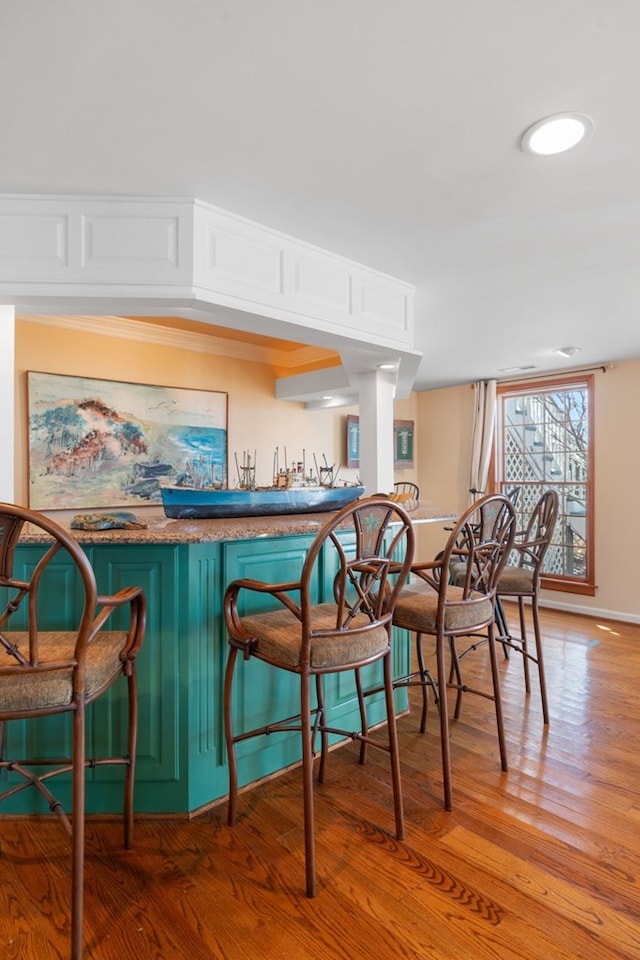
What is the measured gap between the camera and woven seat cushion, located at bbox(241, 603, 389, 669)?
5.08 feet

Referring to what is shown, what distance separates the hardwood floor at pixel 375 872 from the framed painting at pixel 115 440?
2213 millimetres

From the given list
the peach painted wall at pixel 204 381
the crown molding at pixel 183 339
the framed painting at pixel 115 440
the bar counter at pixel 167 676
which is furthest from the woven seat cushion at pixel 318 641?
the crown molding at pixel 183 339

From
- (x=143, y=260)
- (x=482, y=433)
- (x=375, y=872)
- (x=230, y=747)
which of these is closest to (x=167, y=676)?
(x=230, y=747)

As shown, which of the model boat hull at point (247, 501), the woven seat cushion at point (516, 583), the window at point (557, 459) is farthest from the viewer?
the window at point (557, 459)

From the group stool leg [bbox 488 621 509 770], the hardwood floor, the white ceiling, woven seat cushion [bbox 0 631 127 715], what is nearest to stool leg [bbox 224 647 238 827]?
the hardwood floor

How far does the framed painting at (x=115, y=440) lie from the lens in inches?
135

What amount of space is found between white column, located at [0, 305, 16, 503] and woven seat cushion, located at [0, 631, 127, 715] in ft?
2.56

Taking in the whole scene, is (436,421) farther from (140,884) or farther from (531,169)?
(140,884)

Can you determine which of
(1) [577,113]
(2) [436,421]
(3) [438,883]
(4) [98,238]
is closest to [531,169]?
(1) [577,113]

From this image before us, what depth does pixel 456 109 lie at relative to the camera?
150 cm

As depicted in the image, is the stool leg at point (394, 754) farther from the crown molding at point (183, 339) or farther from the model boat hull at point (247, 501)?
the crown molding at point (183, 339)

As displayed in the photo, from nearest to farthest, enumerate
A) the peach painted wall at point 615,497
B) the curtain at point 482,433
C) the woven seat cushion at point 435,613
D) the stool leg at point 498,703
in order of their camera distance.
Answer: the woven seat cushion at point 435,613 → the stool leg at point 498,703 → the peach painted wall at point 615,497 → the curtain at point 482,433

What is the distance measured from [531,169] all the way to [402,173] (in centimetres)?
45

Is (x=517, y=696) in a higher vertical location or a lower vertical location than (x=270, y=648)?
lower
